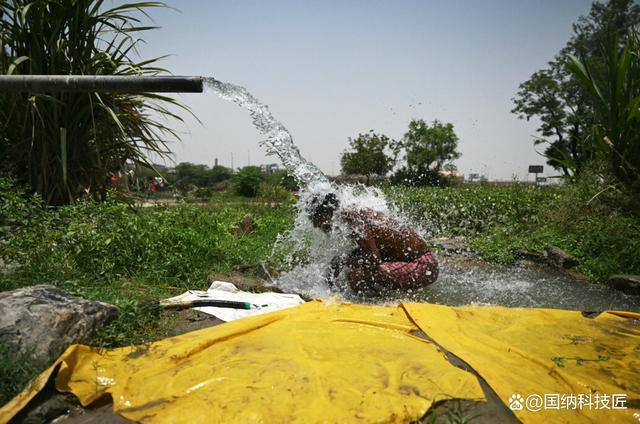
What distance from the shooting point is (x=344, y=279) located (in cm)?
475

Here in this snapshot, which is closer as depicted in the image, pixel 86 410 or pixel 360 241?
pixel 86 410

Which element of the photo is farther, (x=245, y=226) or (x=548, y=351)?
(x=245, y=226)

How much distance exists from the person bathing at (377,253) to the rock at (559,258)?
2.43 meters

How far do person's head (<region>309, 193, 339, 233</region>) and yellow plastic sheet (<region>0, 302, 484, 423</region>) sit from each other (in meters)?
1.66

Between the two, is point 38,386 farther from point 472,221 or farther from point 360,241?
point 472,221

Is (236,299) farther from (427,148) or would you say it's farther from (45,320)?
(427,148)

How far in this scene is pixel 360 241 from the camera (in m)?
4.57

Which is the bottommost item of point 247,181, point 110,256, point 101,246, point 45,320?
point 45,320

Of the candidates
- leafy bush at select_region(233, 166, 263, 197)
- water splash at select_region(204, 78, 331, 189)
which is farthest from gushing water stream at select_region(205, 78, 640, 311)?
leafy bush at select_region(233, 166, 263, 197)

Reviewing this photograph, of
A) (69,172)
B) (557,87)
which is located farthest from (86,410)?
(557,87)

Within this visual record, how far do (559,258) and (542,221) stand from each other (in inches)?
87.9

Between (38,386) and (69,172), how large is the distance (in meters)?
4.08

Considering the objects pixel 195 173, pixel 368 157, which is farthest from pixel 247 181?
pixel 195 173

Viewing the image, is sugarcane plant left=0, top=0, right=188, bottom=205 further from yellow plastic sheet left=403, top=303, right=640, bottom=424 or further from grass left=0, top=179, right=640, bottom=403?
yellow plastic sheet left=403, top=303, right=640, bottom=424
